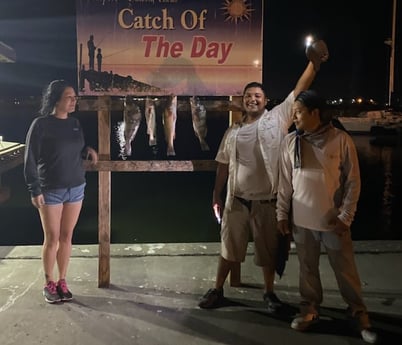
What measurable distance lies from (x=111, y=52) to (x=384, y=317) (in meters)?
3.31

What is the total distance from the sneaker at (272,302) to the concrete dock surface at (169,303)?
51 mm

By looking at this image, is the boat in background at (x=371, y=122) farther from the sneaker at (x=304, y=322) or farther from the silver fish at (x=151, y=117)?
the sneaker at (x=304, y=322)

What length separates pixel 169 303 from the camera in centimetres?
461

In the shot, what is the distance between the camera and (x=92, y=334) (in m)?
3.96

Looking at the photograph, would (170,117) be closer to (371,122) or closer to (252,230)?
(252,230)

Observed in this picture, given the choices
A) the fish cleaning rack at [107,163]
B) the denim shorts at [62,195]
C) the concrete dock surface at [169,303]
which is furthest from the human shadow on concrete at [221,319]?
the denim shorts at [62,195]

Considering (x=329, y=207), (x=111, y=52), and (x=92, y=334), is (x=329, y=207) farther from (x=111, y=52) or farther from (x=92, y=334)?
(x=111, y=52)

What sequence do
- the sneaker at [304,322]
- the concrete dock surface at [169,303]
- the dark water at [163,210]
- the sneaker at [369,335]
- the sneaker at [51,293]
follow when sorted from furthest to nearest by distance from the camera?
the dark water at [163,210] → the sneaker at [51,293] → the sneaker at [304,322] → the concrete dock surface at [169,303] → the sneaker at [369,335]

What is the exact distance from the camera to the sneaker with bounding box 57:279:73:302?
4.62 m

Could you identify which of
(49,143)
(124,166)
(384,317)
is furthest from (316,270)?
(49,143)

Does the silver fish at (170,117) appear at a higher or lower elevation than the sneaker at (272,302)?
higher

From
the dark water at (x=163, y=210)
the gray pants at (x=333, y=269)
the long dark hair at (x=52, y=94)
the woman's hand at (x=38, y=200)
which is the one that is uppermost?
the long dark hair at (x=52, y=94)

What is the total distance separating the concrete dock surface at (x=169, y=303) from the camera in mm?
3951

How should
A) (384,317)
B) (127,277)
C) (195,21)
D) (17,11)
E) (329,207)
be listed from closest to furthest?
1. (329,207)
2. (384,317)
3. (195,21)
4. (127,277)
5. (17,11)
